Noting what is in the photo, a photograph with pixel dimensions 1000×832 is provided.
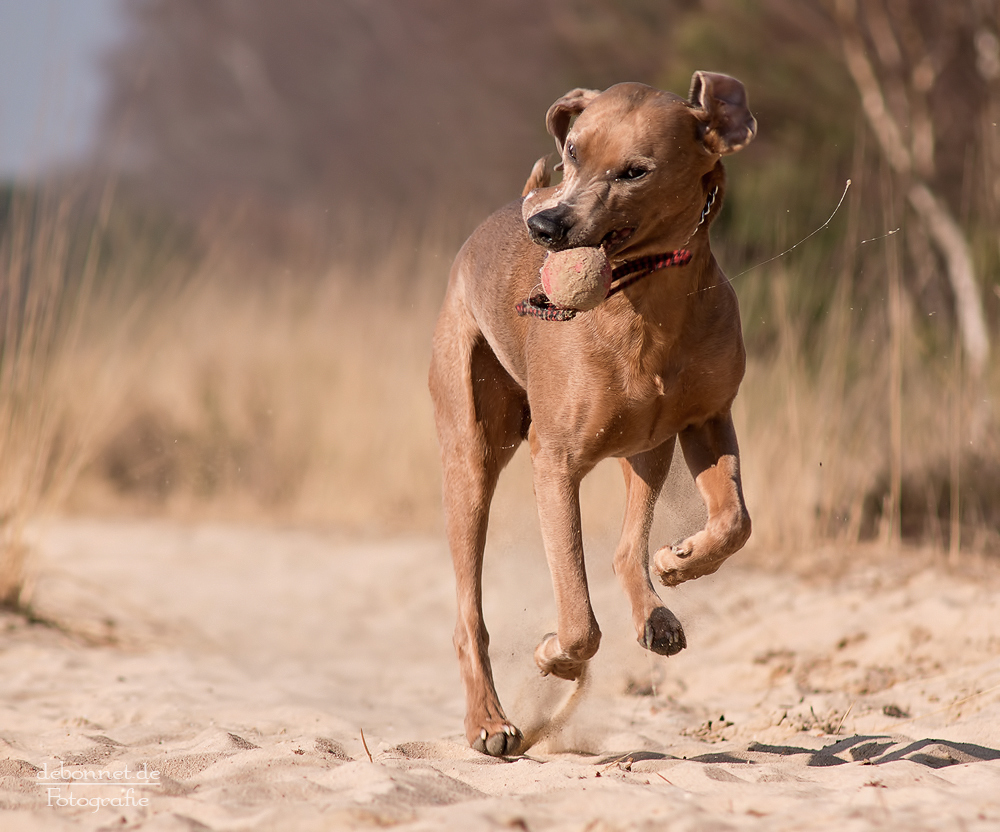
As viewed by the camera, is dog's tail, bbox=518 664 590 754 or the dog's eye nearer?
the dog's eye

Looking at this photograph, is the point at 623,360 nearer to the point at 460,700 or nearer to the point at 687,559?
the point at 687,559

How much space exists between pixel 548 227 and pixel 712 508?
40.6 inches

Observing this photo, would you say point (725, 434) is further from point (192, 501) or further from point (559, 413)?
point (192, 501)

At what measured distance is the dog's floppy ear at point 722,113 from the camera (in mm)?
3320

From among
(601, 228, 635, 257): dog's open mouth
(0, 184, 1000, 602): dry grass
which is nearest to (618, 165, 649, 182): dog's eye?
(601, 228, 635, 257): dog's open mouth

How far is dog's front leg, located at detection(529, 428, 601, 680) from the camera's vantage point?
3.56 meters

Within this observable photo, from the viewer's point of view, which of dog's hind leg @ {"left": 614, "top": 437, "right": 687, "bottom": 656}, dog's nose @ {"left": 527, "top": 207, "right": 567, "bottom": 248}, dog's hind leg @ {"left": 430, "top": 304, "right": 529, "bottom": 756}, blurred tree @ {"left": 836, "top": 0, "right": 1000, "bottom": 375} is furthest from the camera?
blurred tree @ {"left": 836, "top": 0, "right": 1000, "bottom": 375}

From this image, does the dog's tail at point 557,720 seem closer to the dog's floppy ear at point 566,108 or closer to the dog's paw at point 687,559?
the dog's paw at point 687,559

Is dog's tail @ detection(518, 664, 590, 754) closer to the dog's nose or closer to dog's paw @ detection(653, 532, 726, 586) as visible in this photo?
dog's paw @ detection(653, 532, 726, 586)

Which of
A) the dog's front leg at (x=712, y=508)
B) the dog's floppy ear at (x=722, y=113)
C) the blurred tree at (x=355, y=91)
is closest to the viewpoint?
the dog's floppy ear at (x=722, y=113)

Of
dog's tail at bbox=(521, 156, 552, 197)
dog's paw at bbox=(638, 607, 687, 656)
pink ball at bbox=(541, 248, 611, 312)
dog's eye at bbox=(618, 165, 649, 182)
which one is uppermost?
dog's eye at bbox=(618, 165, 649, 182)

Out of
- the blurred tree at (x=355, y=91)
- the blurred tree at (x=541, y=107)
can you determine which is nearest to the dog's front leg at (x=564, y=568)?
the blurred tree at (x=541, y=107)

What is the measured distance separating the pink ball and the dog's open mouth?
0.15 ft

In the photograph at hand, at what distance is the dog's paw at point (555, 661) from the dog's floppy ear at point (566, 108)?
4.94 feet
